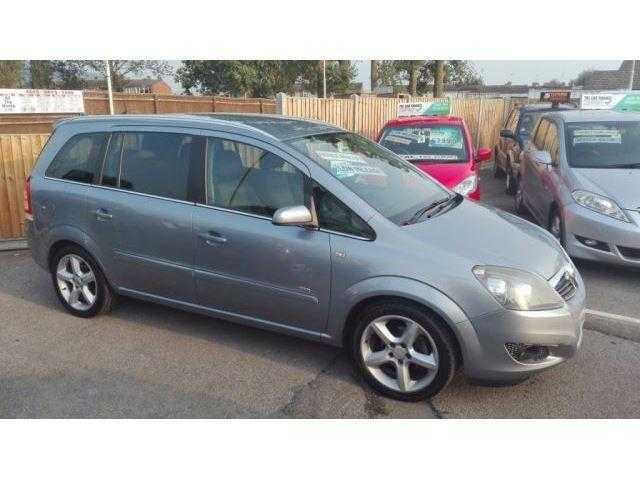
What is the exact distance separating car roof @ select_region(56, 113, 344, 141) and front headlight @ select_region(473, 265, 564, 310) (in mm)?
1653

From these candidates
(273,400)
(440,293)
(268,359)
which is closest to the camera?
(440,293)

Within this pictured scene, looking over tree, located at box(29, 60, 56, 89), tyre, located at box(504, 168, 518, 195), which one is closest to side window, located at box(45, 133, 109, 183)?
tyre, located at box(504, 168, 518, 195)

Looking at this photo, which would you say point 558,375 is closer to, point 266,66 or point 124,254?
point 124,254

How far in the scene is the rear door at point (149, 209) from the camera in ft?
12.1

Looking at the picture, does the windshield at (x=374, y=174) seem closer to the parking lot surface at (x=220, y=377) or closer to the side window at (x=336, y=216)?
the side window at (x=336, y=216)

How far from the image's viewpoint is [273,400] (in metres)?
3.10

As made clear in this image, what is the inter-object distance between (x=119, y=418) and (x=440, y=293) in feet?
6.51

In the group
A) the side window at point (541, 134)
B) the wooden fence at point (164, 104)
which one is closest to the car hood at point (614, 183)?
the side window at point (541, 134)

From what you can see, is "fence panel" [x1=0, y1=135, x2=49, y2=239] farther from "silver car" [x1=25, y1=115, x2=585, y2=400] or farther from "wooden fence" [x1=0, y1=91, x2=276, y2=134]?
"wooden fence" [x1=0, y1=91, x2=276, y2=134]

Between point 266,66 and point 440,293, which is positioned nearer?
point 440,293

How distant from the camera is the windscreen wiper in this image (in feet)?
10.7

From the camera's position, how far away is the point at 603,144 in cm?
589

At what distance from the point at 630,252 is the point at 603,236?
0.27 metres

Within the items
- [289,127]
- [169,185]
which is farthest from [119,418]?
[289,127]
